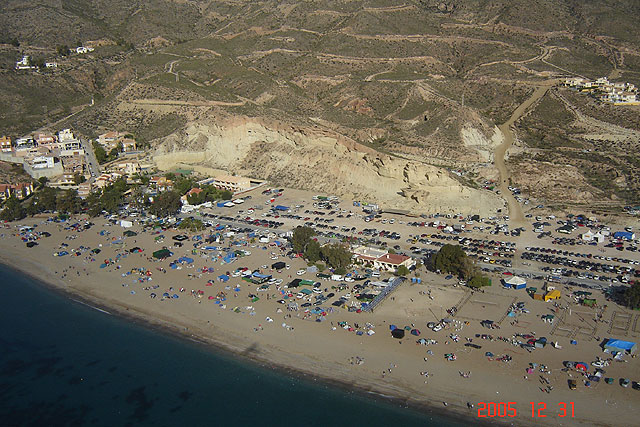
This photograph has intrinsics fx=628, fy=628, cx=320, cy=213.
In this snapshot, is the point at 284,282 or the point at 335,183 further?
the point at 335,183

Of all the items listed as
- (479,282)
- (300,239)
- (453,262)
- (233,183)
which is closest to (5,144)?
(233,183)

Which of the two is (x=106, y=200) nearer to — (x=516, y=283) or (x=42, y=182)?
(x=42, y=182)

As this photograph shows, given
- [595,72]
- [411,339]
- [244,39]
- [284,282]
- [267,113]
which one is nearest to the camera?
[411,339]

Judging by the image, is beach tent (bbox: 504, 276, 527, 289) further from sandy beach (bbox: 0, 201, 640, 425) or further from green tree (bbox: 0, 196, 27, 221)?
green tree (bbox: 0, 196, 27, 221)

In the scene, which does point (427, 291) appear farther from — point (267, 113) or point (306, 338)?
point (267, 113)

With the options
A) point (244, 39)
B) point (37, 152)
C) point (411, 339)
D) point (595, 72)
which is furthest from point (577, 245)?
point (244, 39)

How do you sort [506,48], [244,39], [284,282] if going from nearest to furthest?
[284,282], [506,48], [244,39]
